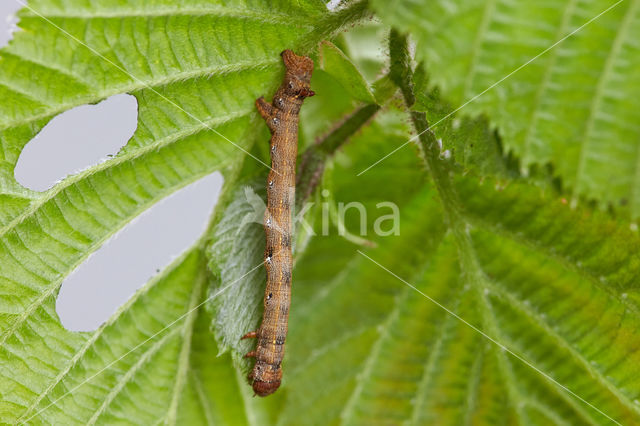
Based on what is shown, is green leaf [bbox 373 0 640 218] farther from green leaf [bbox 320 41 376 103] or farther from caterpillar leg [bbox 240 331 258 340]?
caterpillar leg [bbox 240 331 258 340]

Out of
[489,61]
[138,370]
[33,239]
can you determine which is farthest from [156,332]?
[489,61]

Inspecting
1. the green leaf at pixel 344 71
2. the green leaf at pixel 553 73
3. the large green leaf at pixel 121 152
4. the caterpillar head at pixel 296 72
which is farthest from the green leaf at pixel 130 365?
the green leaf at pixel 553 73

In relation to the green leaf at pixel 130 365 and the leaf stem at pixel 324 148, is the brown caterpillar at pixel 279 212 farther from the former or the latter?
the green leaf at pixel 130 365

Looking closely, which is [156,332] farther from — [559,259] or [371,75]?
[371,75]

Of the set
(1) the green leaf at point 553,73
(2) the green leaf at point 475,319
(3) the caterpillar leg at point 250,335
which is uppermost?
(1) the green leaf at point 553,73

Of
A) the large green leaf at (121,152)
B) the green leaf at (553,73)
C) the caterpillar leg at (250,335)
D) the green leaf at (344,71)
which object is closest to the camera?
the green leaf at (553,73)

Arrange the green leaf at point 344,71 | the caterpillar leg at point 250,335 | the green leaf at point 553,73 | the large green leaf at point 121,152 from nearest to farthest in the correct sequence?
the green leaf at point 553,73, the large green leaf at point 121,152, the green leaf at point 344,71, the caterpillar leg at point 250,335

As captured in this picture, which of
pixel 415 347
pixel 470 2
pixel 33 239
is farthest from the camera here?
pixel 415 347

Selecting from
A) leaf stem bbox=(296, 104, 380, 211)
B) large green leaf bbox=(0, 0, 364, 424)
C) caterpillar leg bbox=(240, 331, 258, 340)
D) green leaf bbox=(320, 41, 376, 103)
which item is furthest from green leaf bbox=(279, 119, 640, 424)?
large green leaf bbox=(0, 0, 364, 424)
